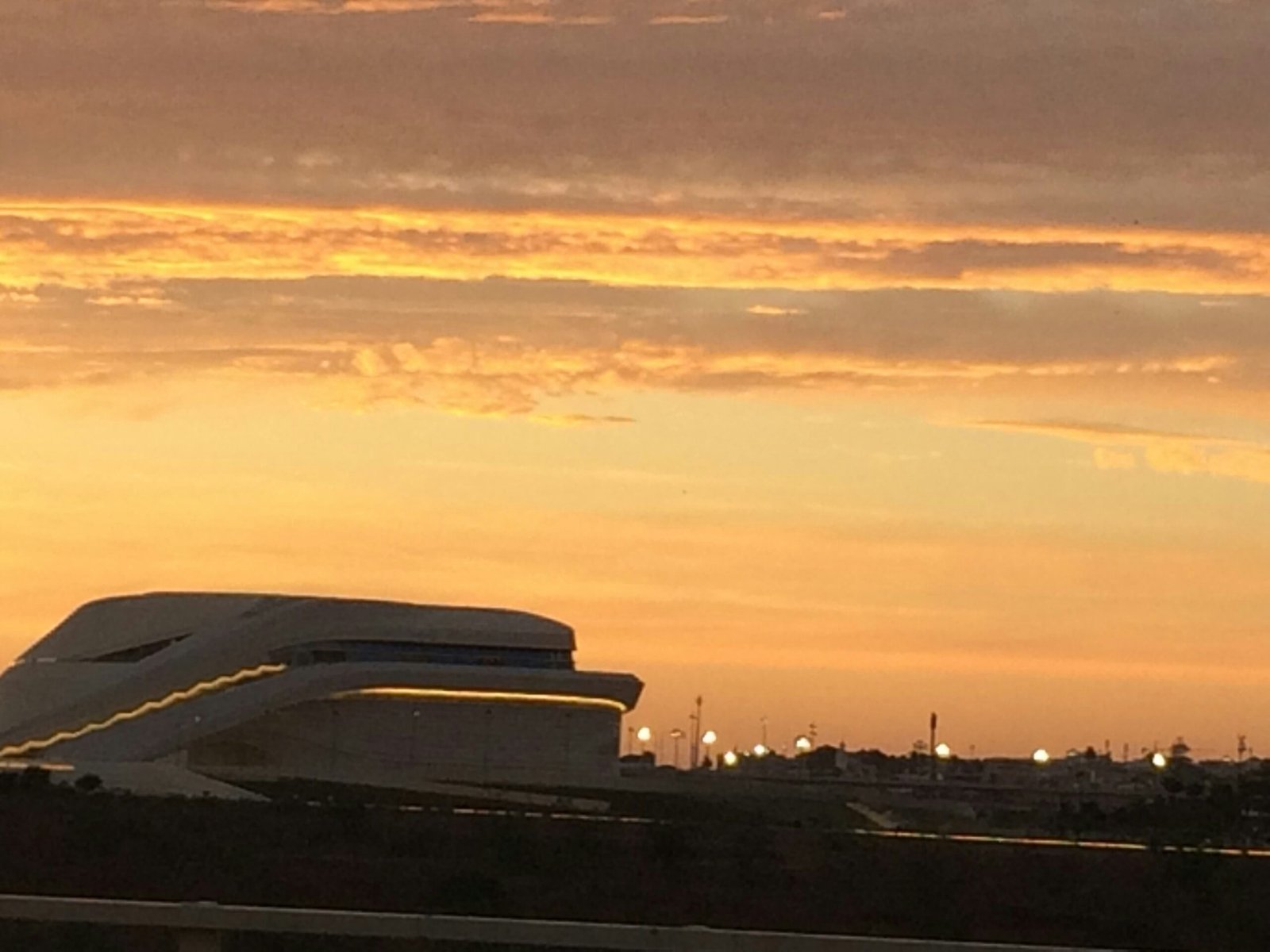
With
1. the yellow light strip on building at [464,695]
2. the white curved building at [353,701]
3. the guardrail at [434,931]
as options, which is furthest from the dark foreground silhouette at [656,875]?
the yellow light strip on building at [464,695]

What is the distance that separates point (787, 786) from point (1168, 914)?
2963 inches

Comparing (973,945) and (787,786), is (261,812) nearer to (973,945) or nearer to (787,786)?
(973,945)

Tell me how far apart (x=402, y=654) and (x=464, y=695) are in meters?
4.46

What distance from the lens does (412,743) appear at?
426 ft

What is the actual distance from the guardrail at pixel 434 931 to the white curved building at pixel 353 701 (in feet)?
359

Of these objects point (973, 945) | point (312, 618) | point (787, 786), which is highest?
point (312, 618)

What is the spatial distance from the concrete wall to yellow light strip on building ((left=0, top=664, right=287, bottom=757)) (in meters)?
2.86

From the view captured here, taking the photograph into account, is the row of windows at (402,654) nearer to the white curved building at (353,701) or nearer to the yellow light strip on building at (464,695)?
the white curved building at (353,701)

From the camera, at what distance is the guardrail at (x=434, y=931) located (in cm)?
1465

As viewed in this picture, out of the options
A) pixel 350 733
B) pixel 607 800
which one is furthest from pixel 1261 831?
pixel 350 733

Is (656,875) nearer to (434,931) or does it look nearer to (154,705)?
(434,931)

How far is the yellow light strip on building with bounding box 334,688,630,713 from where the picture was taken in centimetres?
12925

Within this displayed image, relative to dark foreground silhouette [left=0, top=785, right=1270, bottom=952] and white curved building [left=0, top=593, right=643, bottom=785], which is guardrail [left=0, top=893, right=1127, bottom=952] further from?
white curved building [left=0, top=593, right=643, bottom=785]

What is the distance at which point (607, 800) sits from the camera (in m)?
97.1
